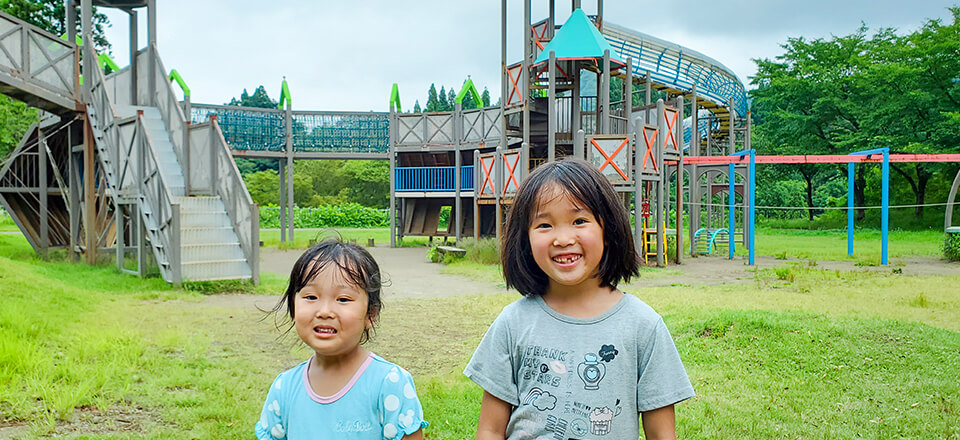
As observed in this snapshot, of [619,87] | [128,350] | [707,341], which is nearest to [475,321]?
[707,341]

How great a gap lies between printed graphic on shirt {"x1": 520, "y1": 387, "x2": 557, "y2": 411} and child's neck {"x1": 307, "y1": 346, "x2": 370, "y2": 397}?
525mm

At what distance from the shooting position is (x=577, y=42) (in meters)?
17.0

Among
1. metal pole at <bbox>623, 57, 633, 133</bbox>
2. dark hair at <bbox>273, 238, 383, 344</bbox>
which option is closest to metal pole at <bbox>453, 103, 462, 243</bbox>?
metal pole at <bbox>623, 57, 633, 133</bbox>

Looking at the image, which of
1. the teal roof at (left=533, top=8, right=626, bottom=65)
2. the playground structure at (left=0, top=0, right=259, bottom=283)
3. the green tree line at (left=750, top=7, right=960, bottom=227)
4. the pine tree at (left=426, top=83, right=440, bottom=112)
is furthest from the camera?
the pine tree at (left=426, top=83, right=440, bottom=112)

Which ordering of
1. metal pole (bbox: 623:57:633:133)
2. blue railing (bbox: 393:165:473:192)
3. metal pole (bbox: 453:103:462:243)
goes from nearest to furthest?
metal pole (bbox: 623:57:633:133)
metal pole (bbox: 453:103:462:243)
blue railing (bbox: 393:165:473:192)

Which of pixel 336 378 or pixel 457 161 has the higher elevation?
pixel 457 161

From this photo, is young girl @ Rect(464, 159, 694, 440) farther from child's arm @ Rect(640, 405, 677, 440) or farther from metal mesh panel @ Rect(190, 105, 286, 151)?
metal mesh panel @ Rect(190, 105, 286, 151)

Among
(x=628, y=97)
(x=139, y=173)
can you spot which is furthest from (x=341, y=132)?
(x=139, y=173)

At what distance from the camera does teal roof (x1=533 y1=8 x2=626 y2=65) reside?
55.1ft

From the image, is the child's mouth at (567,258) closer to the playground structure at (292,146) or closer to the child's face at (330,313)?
the child's face at (330,313)

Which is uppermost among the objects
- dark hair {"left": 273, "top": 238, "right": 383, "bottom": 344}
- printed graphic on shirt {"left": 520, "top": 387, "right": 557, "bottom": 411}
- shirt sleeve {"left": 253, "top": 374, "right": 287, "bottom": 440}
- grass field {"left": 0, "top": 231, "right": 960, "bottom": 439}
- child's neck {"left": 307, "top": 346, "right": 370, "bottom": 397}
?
dark hair {"left": 273, "top": 238, "right": 383, "bottom": 344}

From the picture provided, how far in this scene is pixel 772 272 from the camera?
1369cm

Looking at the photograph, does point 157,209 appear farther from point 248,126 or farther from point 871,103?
point 871,103

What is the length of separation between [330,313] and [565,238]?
73 cm
